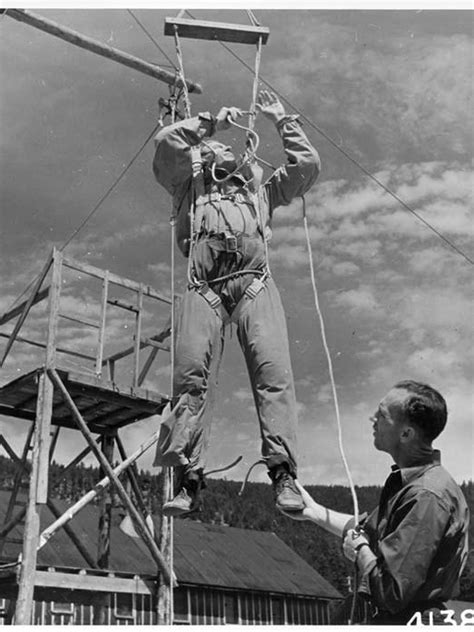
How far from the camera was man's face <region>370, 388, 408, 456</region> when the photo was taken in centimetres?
344

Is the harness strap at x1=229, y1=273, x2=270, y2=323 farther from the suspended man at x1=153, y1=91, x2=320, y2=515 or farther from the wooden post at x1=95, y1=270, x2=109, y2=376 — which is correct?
the wooden post at x1=95, y1=270, x2=109, y2=376

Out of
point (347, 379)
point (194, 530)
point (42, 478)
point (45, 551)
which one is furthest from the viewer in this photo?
point (194, 530)

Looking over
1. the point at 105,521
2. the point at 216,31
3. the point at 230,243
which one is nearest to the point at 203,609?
the point at 105,521

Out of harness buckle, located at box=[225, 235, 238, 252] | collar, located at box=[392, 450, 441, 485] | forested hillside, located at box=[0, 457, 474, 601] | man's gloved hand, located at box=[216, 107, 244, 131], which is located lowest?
collar, located at box=[392, 450, 441, 485]

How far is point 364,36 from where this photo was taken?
8.52 metres

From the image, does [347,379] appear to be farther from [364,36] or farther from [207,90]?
[364,36]

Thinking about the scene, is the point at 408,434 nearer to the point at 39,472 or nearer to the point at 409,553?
the point at 409,553

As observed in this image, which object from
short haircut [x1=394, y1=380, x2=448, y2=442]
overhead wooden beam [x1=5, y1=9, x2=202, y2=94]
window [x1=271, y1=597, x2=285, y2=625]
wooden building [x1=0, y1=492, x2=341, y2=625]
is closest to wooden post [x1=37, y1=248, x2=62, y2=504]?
overhead wooden beam [x1=5, y1=9, x2=202, y2=94]

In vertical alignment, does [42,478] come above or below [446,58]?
below

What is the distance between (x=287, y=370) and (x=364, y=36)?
4.77 metres

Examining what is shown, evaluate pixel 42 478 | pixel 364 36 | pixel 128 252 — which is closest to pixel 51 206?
pixel 128 252

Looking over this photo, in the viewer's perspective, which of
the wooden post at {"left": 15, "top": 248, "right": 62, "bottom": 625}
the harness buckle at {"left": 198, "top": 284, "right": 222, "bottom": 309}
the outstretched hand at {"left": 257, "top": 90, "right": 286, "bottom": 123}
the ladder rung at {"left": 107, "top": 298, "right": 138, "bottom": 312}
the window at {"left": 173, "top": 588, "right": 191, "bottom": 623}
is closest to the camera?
the harness buckle at {"left": 198, "top": 284, "right": 222, "bottom": 309}

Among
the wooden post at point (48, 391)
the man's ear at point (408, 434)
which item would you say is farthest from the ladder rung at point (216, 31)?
the wooden post at point (48, 391)

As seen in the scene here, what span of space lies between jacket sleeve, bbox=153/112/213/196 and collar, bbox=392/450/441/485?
2411mm
